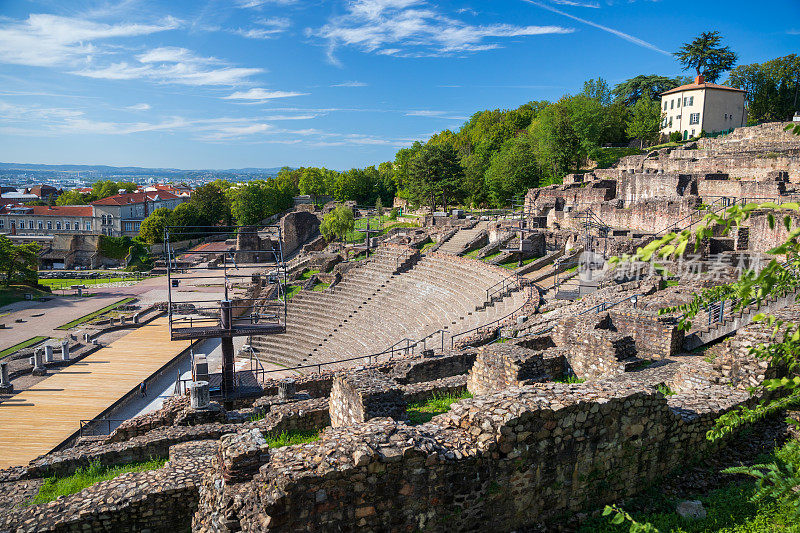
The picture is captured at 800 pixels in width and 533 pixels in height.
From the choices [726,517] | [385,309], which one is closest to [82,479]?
[726,517]

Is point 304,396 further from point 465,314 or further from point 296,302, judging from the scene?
point 296,302

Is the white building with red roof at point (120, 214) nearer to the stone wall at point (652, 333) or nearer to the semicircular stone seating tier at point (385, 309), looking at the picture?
the semicircular stone seating tier at point (385, 309)

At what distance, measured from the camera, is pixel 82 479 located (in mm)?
9773

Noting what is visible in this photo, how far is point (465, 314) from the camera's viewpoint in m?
22.6

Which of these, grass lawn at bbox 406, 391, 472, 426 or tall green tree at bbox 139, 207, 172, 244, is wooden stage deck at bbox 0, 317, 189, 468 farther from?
tall green tree at bbox 139, 207, 172, 244

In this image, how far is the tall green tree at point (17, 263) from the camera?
1841 inches

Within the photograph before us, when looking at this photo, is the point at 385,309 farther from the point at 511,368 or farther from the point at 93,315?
the point at 93,315

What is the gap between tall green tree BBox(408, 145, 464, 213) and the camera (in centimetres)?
5106

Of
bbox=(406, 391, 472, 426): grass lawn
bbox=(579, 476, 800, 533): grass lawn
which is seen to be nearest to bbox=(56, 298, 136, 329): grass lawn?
bbox=(406, 391, 472, 426): grass lawn

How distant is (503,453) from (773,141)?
39743 millimetres

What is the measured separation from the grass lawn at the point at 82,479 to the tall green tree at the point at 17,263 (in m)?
47.2

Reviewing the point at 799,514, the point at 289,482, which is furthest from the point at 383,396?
the point at 799,514

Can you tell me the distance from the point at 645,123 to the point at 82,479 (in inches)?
2201

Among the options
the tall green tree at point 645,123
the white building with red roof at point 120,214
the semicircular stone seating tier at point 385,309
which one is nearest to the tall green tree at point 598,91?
the tall green tree at point 645,123
